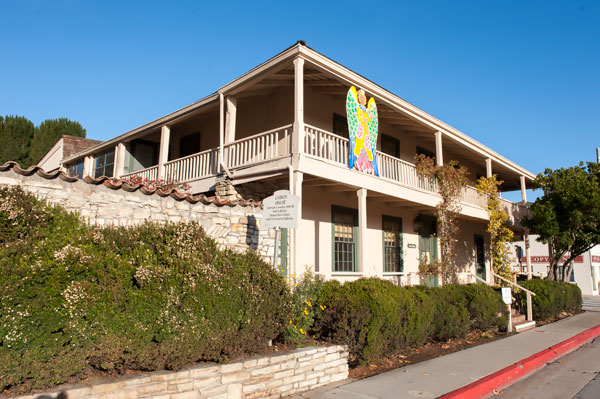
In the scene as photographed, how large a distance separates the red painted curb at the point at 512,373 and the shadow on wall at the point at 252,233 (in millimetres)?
4215

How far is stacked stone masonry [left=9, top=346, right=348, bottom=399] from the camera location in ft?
15.1

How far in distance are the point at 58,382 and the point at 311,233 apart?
8653mm

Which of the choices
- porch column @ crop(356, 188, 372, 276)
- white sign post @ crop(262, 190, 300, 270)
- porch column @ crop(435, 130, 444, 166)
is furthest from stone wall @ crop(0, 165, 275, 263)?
porch column @ crop(435, 130, 444, 166)

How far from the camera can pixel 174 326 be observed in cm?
523

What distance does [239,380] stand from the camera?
5.70 m

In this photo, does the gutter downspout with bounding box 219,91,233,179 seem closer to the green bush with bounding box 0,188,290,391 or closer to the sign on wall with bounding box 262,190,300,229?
the sign on wall with bounding box 262,190,300,229

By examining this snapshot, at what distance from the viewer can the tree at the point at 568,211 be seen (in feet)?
53.8

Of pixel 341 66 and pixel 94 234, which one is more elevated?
pixel 341 66

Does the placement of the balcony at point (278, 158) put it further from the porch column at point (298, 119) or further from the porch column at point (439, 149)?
the porch column at point (439, 149)

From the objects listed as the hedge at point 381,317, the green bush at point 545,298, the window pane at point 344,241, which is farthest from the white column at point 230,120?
the green bush at point 545,298

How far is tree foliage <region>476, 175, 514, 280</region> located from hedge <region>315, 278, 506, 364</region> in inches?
299

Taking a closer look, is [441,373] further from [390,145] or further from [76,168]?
[76,168]

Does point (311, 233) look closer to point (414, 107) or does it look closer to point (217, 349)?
point (414, 107)

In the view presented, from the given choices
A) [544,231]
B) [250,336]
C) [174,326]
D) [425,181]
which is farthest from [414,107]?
[174,326]
